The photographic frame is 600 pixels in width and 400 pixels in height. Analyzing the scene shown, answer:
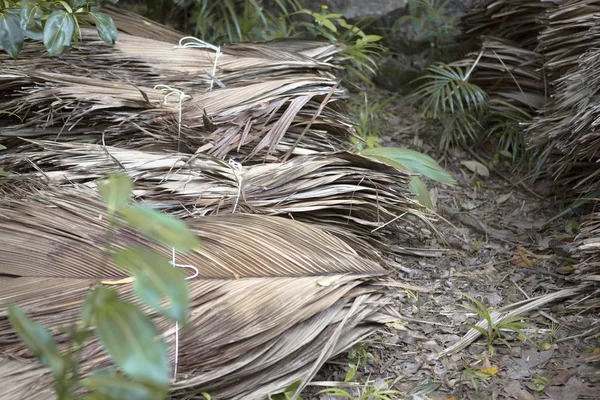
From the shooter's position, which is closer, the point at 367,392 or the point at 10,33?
the point at 367,392

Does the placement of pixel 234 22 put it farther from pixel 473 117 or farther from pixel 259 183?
pixel 259 183

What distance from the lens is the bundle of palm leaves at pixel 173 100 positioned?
7.00ft

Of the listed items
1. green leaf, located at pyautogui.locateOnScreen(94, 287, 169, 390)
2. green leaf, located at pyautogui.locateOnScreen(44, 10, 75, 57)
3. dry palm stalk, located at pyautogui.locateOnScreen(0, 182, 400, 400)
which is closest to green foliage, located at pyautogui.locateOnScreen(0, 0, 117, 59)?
green leaf, located at pyautogui.locateOnScreen(44, 10, 75, 57)

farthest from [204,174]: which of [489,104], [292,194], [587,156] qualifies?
[489,104]

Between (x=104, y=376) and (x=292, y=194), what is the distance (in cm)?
110

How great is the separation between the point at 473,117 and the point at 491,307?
1.07m

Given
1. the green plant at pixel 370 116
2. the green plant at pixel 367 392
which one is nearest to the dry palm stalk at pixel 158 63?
the green plant at pixel 370 116

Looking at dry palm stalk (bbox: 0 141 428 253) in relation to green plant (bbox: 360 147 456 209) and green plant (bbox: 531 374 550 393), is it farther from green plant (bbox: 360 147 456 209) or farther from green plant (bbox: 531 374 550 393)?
green plant (bbox: 531 374 550 393)

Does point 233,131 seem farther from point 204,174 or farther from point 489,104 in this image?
point 489,104

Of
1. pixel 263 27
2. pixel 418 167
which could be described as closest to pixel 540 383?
pixel 418 167

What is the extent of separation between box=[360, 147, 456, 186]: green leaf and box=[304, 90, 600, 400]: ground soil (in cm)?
17

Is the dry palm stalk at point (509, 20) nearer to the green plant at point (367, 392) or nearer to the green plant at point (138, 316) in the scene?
the green plant at point (367, 392)

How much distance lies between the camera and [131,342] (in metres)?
0.81

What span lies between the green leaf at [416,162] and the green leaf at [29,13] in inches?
43.6
